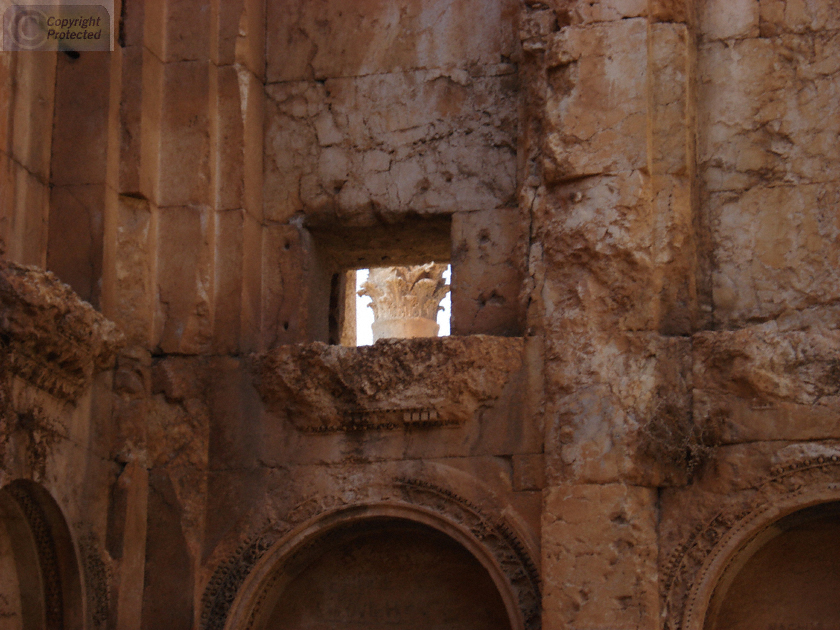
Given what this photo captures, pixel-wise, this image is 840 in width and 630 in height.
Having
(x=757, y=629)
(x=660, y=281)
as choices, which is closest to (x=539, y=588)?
(x=757, y=629)

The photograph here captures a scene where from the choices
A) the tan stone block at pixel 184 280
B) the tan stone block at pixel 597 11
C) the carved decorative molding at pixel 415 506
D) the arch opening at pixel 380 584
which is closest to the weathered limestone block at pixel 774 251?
the tan stone block at pixel 597 11

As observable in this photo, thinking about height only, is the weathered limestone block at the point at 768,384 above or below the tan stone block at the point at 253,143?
below

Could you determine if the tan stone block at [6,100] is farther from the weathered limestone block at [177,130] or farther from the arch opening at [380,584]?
the arch opening at [380,584]

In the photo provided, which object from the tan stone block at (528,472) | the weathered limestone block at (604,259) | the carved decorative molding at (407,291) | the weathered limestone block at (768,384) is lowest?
the tan stone block at (528,472)

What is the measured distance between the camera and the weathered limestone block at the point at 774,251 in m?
7.09

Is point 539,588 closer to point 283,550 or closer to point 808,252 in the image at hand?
point 283,550

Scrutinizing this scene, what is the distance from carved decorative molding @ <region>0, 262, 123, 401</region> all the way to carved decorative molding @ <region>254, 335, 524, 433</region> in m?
1.06

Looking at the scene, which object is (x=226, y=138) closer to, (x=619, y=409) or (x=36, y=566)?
(x=36, y=566)

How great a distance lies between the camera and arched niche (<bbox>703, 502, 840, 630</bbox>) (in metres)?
7.00

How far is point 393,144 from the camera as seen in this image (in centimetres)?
812

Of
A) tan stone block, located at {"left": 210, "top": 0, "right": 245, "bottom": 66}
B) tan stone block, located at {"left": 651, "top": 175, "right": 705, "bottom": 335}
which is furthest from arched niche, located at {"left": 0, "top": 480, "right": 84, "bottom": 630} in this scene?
tan stone block, located at {"left": 651, "top": 175, "right": 705, "bottom": 335}

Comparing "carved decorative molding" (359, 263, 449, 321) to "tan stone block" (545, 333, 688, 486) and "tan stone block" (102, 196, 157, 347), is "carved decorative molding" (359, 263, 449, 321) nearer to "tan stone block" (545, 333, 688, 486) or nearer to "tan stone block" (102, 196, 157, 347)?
"tan stone block" (102, 196, 157, 347)

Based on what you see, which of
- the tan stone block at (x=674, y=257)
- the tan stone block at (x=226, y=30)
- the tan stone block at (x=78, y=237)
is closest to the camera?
the tan stone block at (x=674, y=257)

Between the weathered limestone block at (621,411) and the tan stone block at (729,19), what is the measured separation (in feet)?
5.97
